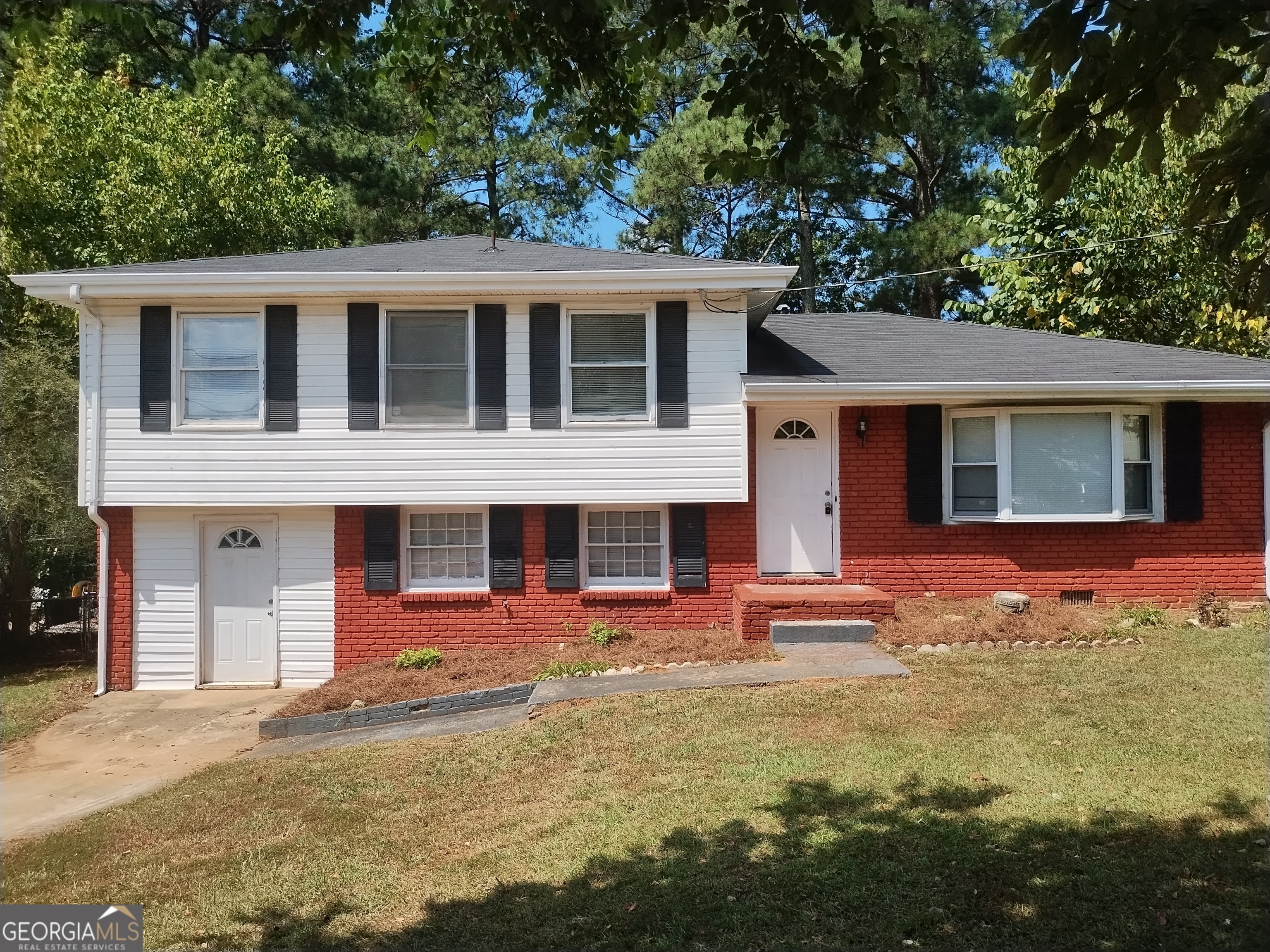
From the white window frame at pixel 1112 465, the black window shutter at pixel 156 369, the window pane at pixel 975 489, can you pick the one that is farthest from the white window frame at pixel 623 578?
the black window shutter at pixel 156 369

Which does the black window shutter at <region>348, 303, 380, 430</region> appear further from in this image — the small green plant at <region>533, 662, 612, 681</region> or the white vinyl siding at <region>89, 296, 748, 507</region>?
the small green plant at <region>533, 662, 612, 681</region>

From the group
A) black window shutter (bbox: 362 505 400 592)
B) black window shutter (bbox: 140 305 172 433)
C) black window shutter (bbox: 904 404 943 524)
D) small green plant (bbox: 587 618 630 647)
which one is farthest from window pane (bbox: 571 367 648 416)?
black window shutter (bbox: 140 305 172 433)

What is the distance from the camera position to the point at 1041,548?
1142 centimetres

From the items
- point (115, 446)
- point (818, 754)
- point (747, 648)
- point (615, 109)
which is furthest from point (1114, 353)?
point (115, 446)

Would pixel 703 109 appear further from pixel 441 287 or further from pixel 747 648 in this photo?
pixel 747 648

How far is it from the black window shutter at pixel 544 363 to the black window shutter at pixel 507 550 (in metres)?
1.21

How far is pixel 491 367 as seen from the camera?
36.4 feet

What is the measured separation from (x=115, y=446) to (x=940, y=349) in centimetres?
1110

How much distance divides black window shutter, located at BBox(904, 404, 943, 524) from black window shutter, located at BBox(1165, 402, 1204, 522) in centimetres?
288

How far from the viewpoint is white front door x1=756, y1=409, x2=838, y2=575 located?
457 inches

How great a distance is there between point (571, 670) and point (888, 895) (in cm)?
580

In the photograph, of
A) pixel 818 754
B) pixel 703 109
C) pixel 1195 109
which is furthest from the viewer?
pixel 703 109

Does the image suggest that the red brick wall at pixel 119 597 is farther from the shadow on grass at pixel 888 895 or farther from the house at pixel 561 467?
the shadow on grass at pixel 888 895

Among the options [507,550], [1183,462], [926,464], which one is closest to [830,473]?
[926,464]
